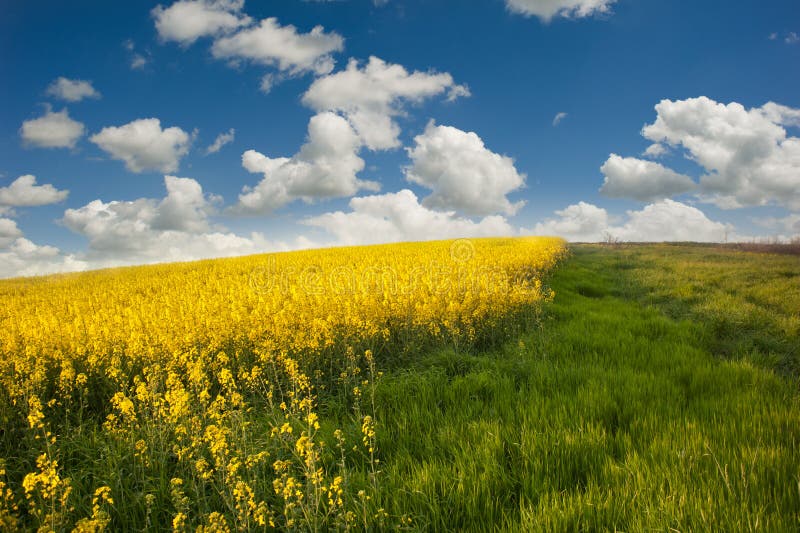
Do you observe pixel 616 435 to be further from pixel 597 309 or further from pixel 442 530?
pixel 597 309

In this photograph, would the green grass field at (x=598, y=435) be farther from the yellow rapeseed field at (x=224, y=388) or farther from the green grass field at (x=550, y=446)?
the yellow rapeseed field at (x=224, y=388)

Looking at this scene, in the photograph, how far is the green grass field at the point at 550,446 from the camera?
2.85 meters

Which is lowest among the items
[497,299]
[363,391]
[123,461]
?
[123,461]

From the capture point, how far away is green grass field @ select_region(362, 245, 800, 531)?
110 inches

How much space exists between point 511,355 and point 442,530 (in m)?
4.25

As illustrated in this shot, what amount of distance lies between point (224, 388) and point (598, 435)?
5387mm

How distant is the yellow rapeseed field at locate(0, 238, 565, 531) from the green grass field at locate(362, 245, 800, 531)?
58 cm

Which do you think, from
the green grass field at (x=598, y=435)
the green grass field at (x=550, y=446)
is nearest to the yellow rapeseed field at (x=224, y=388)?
the green grass field at (x=550, y=446)

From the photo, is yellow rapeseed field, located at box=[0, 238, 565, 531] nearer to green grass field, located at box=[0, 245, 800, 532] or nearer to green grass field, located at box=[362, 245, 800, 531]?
green grass field, located at box=[0, 245, 800, 532]

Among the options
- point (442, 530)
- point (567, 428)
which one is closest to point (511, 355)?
point (567, 428)

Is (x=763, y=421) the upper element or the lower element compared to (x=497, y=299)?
lower

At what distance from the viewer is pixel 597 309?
1032 cm

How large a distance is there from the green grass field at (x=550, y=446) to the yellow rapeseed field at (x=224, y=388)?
0.10 meters

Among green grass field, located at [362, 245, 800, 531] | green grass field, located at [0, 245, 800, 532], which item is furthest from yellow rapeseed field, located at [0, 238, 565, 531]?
green grass field, located at [362, 245, 800, 531]
